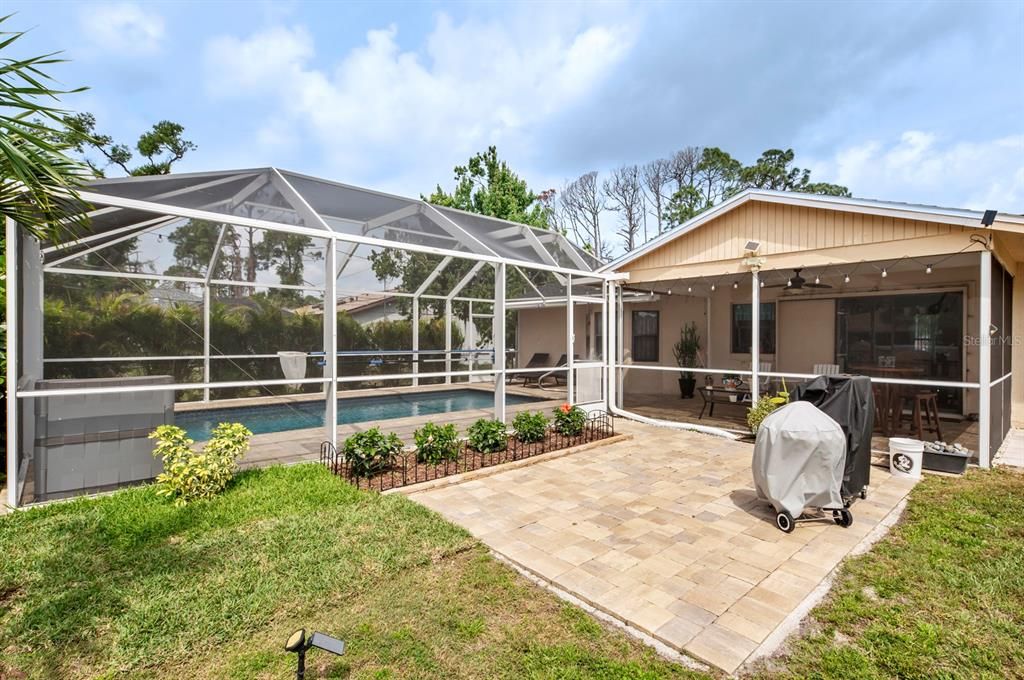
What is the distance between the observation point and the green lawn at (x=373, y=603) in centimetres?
242

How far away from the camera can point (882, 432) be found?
25.3 ft

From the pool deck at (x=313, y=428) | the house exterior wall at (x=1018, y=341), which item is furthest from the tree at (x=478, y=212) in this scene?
the house exterior wall at (x=1018, y=341)

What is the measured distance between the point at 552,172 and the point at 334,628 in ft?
105

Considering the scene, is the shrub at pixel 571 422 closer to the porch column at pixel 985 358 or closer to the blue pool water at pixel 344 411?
the blue pool water at pixel 344 411

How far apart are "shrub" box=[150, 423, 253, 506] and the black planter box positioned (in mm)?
7730

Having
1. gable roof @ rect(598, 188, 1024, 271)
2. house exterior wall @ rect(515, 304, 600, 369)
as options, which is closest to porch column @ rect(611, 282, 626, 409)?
gable roof @ rect(598, 188, 1024, 271)

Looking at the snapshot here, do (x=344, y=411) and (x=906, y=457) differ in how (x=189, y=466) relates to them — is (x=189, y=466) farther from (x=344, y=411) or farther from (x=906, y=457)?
(x=906, y=457)

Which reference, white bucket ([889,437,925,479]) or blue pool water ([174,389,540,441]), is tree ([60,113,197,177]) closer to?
blue pool water ([174,389,540,441])

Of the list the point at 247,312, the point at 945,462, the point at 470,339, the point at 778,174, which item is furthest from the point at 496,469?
the point at 778,174

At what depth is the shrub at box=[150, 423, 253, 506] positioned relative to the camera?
4.45 metres

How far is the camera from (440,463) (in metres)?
5.88

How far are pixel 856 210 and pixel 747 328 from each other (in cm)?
544

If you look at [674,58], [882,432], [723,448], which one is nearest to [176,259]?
[723,448]

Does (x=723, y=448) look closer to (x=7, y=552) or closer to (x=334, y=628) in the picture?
(x=334, y=628)
